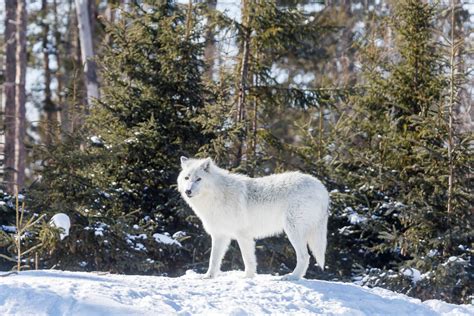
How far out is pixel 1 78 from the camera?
2389 cm

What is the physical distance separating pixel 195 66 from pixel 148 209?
3068 millimetres

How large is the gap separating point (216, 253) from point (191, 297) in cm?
167

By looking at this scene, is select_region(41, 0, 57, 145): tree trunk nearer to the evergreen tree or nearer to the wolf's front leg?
the evergreen tree

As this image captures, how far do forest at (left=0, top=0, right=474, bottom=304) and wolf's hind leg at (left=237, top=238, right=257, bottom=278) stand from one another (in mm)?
3023

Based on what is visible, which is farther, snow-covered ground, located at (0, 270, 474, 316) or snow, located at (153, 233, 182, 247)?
snow, located at (153, 233, 182, 247)

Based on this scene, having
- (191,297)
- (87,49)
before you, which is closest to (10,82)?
(87,49)

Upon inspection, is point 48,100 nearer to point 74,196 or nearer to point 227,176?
point 74,196

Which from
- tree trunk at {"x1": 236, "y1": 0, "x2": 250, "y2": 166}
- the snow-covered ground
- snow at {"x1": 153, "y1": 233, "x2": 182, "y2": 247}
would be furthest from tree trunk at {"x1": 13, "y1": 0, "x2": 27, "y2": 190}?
the snow-covered ground

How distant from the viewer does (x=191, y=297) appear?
7.06 metres

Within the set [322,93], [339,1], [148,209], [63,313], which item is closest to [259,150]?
[322,93]

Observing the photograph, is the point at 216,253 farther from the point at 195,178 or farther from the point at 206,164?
the point at 206,164

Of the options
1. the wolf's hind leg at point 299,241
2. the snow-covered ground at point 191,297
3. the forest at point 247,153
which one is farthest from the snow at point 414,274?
the wolf's hind leg at point 299,241

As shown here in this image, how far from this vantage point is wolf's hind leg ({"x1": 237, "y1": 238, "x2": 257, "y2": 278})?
863 centimetres

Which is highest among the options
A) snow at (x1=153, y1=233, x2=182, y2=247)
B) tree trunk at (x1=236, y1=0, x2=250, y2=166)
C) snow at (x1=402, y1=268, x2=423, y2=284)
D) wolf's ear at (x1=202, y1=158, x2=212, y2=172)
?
tree trunk at (x1=236, y1=0, x2=250, y2=166)
